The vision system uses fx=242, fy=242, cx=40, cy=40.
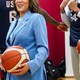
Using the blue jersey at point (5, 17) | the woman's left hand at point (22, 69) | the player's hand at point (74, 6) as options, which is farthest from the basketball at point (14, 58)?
the blue jersey at point (5, 17)

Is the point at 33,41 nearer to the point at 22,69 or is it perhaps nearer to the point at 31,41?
the point at 31,41

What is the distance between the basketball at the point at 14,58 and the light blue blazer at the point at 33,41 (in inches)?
1.5

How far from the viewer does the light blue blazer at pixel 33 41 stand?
62.4 inches

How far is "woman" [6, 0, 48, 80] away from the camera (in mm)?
1576

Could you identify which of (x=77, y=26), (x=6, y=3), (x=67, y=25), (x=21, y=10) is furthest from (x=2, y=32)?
(x=21, y=10)

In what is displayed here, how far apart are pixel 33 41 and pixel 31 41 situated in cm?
1

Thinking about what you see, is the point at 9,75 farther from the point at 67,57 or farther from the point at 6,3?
the point at 67,57

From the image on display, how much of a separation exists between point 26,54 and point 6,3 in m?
1.78

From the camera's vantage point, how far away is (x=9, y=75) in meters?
1.71

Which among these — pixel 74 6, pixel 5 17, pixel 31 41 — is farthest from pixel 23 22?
pixel 5 17

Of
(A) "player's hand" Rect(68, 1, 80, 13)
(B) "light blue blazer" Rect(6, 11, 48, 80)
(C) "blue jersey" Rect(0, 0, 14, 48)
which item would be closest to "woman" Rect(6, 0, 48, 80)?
(B) "light blue blazer" Rect(6, 11, 48, 80)

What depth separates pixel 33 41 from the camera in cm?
164

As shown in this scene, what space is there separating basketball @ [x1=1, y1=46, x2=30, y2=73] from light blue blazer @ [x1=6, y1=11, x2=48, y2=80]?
0.13ft

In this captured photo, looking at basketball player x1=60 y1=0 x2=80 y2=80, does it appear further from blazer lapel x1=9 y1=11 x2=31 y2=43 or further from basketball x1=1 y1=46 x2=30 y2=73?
basketball x1=1 y1=46 x2=30 y2=73
